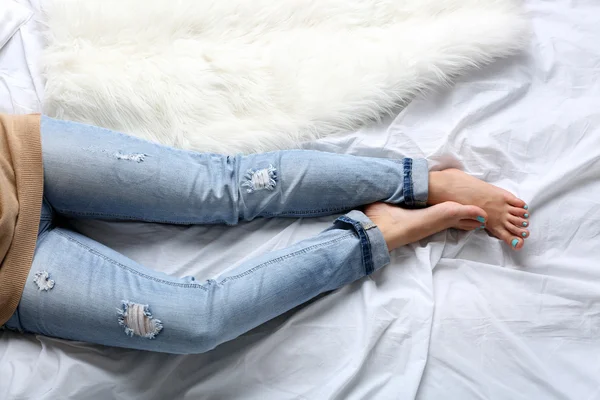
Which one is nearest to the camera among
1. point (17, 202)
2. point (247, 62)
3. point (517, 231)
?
point (17, 202)

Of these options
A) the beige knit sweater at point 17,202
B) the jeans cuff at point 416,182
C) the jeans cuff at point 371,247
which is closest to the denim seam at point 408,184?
the jeans cuff at point 416,182

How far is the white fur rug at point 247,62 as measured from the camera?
3.56ft

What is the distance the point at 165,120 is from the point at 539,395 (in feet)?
2.78

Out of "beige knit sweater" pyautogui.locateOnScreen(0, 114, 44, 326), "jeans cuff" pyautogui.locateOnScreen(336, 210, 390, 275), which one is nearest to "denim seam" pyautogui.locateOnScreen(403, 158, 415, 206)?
"jeans cuff" pyautogui.locateOnScreen(336, 210, 390, 275)

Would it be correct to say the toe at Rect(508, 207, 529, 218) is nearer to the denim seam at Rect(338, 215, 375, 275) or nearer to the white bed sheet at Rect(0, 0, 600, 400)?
the white bed sheet at Rect(0, 0, 600, 400)

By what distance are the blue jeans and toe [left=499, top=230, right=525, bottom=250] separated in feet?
0.55

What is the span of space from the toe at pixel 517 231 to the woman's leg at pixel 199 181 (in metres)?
0.16

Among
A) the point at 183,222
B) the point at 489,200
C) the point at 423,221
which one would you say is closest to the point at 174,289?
the point at 183,222

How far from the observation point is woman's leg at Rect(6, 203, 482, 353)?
3.00 feet

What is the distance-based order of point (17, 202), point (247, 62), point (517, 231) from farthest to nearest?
point (247, 62) < point (517, 231) < point (17, 202)

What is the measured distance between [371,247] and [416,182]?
0.54ft

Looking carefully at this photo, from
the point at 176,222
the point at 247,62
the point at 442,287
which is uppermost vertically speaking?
the point at 247,62

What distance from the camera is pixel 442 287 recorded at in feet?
3.34

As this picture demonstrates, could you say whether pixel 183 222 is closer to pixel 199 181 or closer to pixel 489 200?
pixel 199 181
